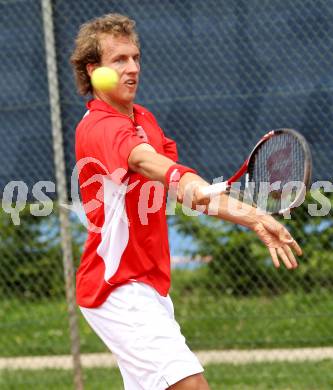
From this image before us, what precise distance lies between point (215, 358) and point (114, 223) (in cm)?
283

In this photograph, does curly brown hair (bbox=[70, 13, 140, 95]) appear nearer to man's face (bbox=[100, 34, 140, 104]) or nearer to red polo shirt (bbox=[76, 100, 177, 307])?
man's face (bbox=[100, 34, 140, 104])

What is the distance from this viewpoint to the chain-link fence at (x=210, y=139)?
5.91m

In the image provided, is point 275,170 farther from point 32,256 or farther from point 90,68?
point 32,256

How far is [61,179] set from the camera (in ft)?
20.1

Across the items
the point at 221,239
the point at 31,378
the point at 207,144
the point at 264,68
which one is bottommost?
the point at 31,378

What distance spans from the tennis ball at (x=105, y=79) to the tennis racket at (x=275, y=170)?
24.2 inches

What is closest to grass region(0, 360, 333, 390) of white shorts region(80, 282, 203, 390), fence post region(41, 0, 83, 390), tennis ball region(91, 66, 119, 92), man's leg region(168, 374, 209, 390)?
fence post region(41, 0, 83, 390)

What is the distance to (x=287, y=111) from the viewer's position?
19.4 feet

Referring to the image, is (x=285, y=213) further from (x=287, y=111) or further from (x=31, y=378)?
(x=31, y=378)

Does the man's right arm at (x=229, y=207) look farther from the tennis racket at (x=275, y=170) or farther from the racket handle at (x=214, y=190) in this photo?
the tennis racket at (x=275, y=170)

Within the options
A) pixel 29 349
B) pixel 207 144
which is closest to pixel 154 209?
pixel 207 144

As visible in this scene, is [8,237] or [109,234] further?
[8,237]

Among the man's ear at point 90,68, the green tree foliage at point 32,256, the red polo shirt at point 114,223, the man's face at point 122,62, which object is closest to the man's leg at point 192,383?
the red polo shirt at point 114,223

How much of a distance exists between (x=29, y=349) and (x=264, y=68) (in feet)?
8.40
